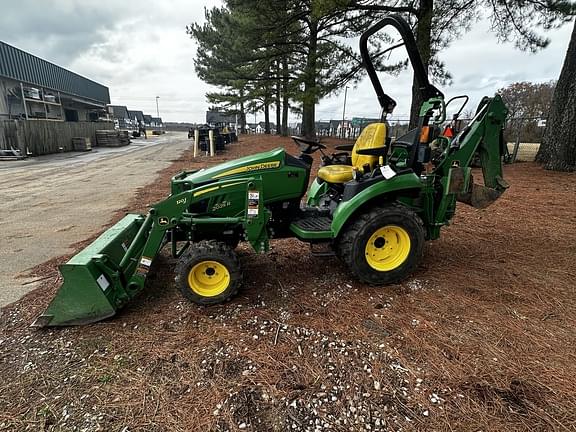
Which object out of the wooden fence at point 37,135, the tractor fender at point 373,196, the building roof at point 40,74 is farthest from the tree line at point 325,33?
the building roof at point 40,74

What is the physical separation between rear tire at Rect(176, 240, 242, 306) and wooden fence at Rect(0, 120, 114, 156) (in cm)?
1814

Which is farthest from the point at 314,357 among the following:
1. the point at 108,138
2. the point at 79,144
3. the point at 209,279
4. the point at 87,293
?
the point at 108,138

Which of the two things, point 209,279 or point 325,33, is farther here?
point 325,33

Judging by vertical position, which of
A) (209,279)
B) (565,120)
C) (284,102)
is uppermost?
(284,102)

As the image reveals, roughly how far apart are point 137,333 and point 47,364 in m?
0.54

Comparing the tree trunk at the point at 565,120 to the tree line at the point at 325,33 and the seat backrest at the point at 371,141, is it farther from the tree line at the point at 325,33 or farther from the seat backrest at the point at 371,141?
the seat backrest at the point at 371,141

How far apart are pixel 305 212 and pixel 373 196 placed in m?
0.72

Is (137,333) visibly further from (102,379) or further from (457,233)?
(457,233)

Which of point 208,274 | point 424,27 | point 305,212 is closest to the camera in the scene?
point 208,274

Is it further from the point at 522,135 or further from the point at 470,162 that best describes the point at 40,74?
the point at 470,162

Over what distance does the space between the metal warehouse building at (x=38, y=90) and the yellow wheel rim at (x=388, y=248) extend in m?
25.0

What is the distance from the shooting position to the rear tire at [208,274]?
104 inches

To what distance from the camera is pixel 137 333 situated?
8.05 feet

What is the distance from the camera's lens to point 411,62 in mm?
3213
